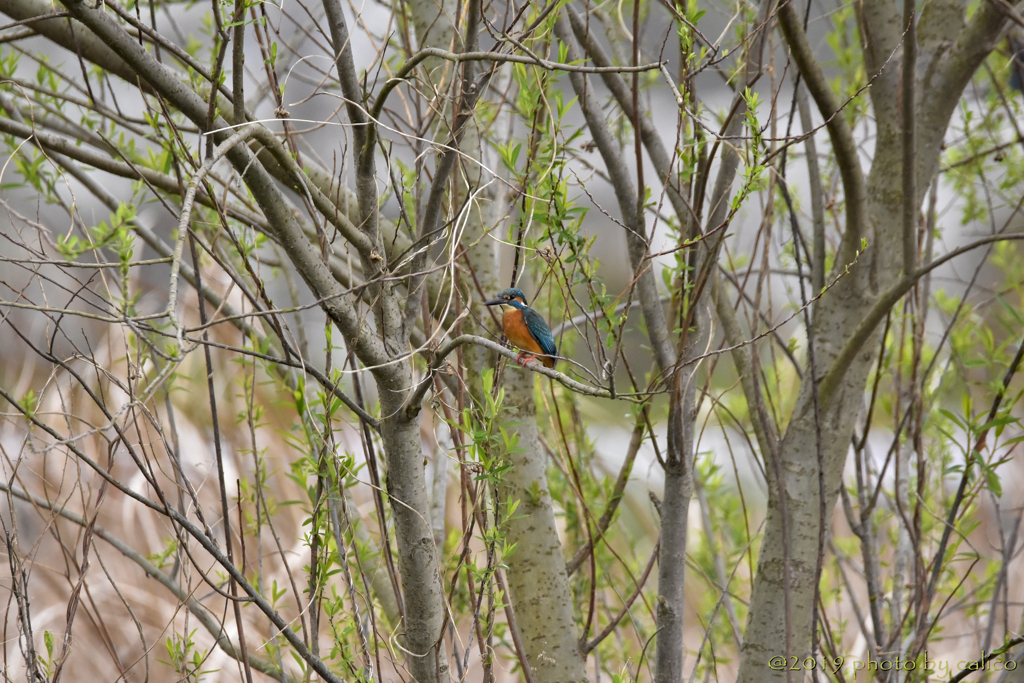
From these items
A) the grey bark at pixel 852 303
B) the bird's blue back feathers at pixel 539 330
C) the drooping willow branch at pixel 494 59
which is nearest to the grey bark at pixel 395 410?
the drooping willow branch at pixel 494 59

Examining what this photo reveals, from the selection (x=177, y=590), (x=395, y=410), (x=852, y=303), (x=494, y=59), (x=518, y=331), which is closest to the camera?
(x=494, y=59)

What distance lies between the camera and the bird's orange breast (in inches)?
110

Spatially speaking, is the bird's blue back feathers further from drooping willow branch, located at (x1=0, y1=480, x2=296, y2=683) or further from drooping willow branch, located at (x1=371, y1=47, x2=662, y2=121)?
drooping willow branch, located at (x1=0, y1=480, x2=296, y2=683)

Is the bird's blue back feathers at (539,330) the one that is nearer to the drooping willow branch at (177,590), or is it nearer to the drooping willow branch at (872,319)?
the drooping willow branch at (872,319)

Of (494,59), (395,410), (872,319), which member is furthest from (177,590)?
(872,319)

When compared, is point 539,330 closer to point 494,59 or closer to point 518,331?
point 518,331

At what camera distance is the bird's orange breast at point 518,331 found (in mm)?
2794

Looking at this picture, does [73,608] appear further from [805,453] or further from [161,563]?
[805,453]

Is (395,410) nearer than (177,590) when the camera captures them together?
Yes

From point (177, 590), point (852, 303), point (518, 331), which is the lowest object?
point (177, 590)

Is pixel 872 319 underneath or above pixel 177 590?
above

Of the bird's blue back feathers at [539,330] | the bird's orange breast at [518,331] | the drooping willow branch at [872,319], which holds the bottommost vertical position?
the drooping willow branch at [872,319]

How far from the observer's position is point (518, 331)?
9.45ft

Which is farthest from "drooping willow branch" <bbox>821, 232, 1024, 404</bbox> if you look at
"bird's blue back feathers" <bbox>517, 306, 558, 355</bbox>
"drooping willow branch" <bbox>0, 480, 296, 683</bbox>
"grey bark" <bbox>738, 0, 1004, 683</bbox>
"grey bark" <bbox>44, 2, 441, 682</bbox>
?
"drooping willow branch" <bbox>0, 480, 296, 683</bbox>
